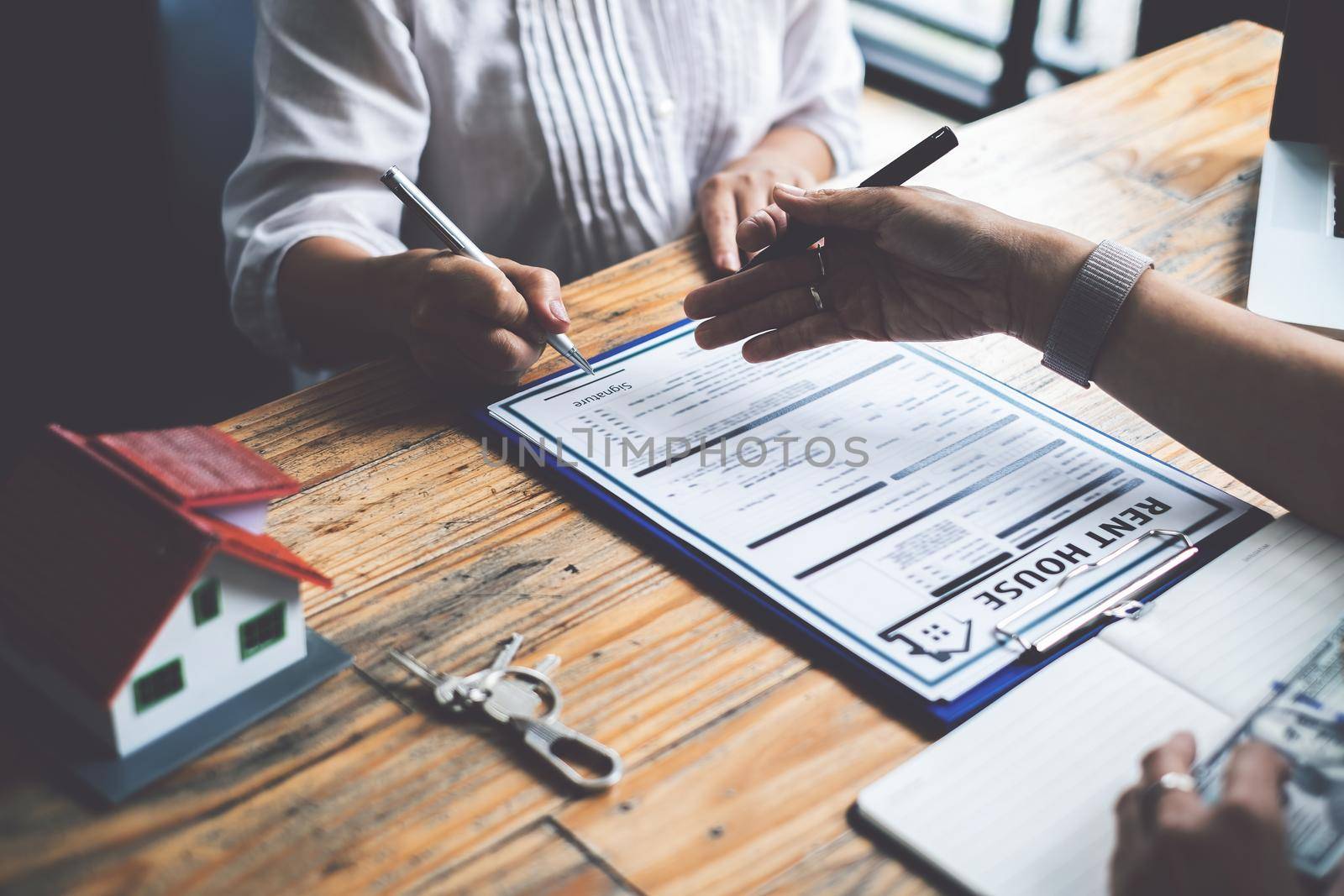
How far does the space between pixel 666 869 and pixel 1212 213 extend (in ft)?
3.21

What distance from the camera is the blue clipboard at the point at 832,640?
2.13 feet

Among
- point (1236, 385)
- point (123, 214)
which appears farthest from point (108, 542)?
point (123, 214)

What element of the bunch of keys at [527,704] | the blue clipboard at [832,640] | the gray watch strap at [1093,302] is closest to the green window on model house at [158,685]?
the bunch of keys at [527,704]

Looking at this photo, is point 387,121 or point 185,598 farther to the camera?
point 387,121

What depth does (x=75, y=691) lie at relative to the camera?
1.96ft

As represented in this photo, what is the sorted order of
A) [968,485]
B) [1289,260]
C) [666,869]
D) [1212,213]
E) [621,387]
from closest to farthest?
1. [666,869]
2. [968,485]
3. [621,387]
4. [1289,260]
5. [1212,213]

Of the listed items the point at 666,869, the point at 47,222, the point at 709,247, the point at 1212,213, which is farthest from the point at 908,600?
the point at 47,222

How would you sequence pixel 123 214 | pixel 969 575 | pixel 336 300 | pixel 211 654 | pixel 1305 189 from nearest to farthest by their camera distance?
1. pixel 211 654
2. pixel 969 575
3. pixel 336 300
4. pixel 1305 189
5. pixel 123 214

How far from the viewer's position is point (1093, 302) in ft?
2.76

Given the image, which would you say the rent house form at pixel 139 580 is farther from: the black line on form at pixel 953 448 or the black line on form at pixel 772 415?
the black line on form at pixel 953 448

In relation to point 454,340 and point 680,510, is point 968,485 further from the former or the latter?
point 454,340

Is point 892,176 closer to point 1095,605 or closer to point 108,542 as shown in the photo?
point 1095,605

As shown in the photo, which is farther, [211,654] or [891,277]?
[891,277]

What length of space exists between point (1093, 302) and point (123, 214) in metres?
1.14
